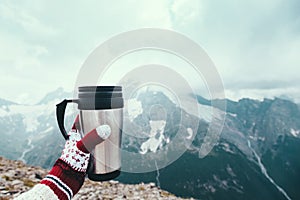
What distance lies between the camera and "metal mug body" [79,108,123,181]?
292 centimetres

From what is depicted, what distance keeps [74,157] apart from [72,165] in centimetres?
10

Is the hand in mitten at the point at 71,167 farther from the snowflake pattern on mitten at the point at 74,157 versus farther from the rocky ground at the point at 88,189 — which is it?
the rocky ground at the point at 88,189

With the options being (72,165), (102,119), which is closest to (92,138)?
(102,119)

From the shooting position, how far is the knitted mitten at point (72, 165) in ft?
8.68

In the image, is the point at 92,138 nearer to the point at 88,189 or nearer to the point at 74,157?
the point at 74,157

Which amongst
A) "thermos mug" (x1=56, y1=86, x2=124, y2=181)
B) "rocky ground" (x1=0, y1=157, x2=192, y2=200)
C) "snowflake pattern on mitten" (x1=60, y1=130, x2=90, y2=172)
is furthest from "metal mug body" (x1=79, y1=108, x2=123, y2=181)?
"rocky ground" (x1=0, y1=157, x2=192, y2=200)

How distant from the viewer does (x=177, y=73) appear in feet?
9.65

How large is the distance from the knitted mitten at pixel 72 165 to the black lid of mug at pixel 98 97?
0.28 m

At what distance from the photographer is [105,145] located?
10.1 feet

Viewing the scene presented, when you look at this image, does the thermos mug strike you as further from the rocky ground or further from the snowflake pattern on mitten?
the rocky ground

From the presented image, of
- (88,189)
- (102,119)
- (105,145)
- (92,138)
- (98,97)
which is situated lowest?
(88,189)

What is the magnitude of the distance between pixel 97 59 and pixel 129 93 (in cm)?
70

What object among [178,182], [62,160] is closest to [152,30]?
[62,160]

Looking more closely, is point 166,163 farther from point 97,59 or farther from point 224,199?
point 224,199
